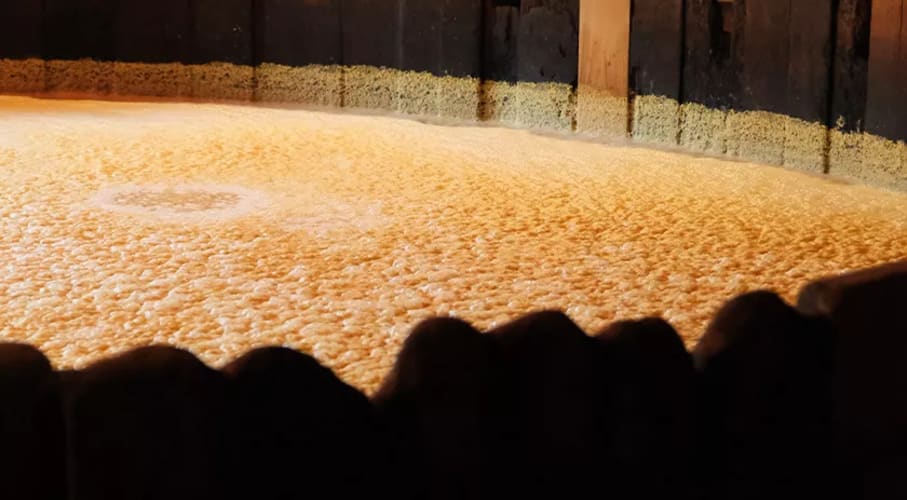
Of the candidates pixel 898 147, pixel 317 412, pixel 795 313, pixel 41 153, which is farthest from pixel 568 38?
pixel 317 412

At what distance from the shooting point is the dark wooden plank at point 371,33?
225 inches

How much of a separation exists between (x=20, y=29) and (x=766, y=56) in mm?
3887

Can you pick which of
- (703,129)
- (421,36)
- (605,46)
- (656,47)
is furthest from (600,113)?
(421,36)

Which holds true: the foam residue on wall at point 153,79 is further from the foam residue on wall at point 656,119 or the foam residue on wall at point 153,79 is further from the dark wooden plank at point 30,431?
the dark wooden plank at point 30,431

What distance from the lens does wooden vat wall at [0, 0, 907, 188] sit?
4035mm

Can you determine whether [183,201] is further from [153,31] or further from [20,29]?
[20,29]

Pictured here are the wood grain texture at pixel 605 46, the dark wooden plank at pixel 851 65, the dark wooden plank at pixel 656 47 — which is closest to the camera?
the dark wooden plank at pixel 851 65

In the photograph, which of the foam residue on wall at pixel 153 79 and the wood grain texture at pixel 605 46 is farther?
the foam residue on wall at pixel 153 79

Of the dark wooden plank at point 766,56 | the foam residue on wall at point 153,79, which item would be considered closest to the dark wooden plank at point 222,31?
the foam residue on wall at point 153,79

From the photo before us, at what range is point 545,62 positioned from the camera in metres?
5.17

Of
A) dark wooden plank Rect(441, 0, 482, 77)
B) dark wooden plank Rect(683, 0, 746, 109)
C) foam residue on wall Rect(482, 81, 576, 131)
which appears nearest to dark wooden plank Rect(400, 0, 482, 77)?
dark wooden plank Rect(441, 0, 482, 77)

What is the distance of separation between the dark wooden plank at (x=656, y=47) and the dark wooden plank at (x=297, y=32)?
169cm

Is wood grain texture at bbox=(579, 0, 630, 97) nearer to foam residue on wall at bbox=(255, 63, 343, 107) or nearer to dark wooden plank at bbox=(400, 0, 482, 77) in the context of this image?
dark wooden plank at bbox=(400, 0, 482, 77)

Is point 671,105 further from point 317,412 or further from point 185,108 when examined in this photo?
point 317,412
